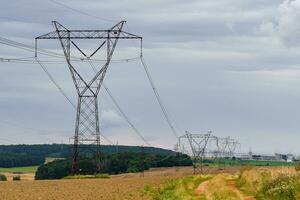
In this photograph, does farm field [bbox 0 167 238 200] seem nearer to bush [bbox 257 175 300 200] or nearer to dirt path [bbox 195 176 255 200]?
dirt path [bbox 195 176 255 200]

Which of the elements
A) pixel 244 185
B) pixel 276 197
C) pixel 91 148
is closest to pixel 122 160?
pixel 91 148

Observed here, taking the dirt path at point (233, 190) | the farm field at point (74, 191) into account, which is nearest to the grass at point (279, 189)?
the dirt path at point (233, 190)

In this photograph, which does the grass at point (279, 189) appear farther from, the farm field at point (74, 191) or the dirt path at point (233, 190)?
the farm field at point (74, 191)

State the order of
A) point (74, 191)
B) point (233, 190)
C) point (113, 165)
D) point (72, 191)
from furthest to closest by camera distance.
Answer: point (113, 165) < point (74, 191) < point (72, 191) < point (233, 190)

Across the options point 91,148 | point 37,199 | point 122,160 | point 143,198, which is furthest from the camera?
point 122,160

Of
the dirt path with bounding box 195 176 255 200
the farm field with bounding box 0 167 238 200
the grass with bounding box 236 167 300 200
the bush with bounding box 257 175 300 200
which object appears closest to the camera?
the bush with bounding box 257 175 300 200

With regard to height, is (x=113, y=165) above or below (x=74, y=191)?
above

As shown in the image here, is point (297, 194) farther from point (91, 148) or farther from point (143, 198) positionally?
point (91, 148)

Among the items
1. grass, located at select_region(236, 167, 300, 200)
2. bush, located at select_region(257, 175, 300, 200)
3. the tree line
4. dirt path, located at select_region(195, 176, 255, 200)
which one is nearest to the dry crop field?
dirt path, located at select_region(195, 176, 255, 200)

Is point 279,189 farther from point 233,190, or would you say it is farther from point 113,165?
point 113,165

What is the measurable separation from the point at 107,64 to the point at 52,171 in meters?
89.3

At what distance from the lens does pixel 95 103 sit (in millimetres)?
62969

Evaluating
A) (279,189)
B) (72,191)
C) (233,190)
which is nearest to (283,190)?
Result: (279,189)

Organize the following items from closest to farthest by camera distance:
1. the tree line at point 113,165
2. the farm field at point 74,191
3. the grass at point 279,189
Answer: the grass at point 279,189 → the farm field at point 74,191 → the tree line at point 113,165
